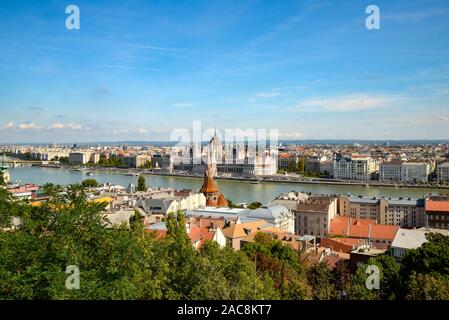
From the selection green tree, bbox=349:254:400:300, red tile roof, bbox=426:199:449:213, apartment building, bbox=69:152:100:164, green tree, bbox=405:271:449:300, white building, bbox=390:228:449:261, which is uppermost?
apartment building, bbox=69:152:100:164

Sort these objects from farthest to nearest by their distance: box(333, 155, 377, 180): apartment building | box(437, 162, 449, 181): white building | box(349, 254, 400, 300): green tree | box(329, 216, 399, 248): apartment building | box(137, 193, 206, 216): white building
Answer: box(333, 155, 377, 180): apartment building → box(437, 162, 449, 181): white building → box(137, 193, 206, 216): white building → box(329, 216, 399, 248): apartment building → box(349, 254, 400, 300): green tree

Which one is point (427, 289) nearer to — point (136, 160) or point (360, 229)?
point (360, 229)

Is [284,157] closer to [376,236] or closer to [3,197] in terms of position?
[376,236]

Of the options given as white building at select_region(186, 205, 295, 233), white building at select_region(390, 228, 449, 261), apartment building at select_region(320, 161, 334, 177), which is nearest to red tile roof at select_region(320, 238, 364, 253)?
white building at select_region(390, 228, 449, 261)

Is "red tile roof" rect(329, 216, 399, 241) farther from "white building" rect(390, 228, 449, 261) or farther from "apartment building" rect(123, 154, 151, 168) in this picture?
"apartment building" rect(123, 154, 151, 168)

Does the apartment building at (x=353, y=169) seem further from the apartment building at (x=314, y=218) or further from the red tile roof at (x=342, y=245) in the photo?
the red tile roof at (x=342, y=245)

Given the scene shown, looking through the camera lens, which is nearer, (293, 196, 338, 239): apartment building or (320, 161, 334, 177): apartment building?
(293, 196, 338, 239): apartment building

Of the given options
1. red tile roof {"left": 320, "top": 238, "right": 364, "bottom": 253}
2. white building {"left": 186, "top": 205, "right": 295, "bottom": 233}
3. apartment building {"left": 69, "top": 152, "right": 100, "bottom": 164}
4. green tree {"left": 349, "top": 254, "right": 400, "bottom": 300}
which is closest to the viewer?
green tree {"left": 349, "top": 254, "right": 400, "bottom": 300}
